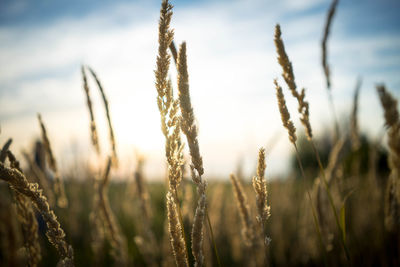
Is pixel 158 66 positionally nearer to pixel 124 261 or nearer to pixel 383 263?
pixel 124 261

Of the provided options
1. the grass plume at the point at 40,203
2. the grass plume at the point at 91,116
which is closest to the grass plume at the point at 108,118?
the grass plume at the point at 91,116

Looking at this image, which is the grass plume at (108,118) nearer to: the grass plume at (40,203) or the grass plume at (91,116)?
the grass plume at (91,116)

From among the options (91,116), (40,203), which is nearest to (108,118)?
(91,116)

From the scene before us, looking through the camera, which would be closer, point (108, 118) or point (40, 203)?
point (40, 203)

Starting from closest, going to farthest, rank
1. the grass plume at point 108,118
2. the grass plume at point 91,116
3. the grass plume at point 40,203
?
1. the grass plume at point 40,203
2. the grass plume at point 108,118
3. the grass plume at point 91,116

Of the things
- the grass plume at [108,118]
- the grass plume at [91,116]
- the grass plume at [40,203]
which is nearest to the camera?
the grass plume at [40,203]

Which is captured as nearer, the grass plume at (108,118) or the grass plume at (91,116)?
the grass plume at (108,118)

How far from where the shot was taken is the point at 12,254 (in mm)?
940

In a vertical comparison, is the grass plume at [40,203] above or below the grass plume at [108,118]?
below

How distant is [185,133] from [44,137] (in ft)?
4.13

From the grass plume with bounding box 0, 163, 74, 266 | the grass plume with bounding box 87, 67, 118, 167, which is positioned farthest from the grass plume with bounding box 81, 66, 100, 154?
the grass plume with bounding box 0, 163, 74, 266

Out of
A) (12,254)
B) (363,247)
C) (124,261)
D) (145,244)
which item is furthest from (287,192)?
(12,254)

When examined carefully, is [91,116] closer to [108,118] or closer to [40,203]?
[108,118]

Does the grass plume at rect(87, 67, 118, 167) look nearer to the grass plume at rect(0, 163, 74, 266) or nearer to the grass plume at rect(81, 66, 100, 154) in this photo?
the grass plume at rect(81, 66, 100, 154)
